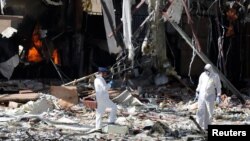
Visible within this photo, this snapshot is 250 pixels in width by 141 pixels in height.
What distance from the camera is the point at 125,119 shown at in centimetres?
1248

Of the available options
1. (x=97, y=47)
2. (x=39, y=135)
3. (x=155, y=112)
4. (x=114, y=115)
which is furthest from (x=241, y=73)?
(x=39, y=135)

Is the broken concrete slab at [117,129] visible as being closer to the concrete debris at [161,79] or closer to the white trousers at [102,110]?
the white trousers at [102,110]

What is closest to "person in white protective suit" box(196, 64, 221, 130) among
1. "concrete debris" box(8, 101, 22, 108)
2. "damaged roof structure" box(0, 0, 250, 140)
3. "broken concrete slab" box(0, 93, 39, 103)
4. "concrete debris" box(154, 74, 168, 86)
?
"damaged roof structure" box(0, 0, 250, 140)

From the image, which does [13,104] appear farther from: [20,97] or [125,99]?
[125,99]

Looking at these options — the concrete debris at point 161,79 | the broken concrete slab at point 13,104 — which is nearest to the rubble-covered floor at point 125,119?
the broken concrete slab at point 13,104

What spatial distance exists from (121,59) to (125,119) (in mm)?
4501

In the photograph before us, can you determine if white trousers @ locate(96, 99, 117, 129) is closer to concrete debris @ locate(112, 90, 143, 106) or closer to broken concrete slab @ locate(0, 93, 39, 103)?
concrete debris @ locate(112, 90, 143, 106)

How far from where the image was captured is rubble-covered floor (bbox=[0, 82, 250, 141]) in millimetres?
10781

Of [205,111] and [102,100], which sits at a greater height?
[102,100]

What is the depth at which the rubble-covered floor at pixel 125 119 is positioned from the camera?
35.4ft

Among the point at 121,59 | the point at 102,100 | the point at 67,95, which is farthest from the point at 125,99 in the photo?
the point at 102,100

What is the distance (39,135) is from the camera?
10578mm

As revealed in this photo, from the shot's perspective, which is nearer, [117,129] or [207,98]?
[117,129]

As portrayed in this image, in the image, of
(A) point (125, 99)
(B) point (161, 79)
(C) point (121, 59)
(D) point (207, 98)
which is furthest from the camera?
(B) point (161, 79)
